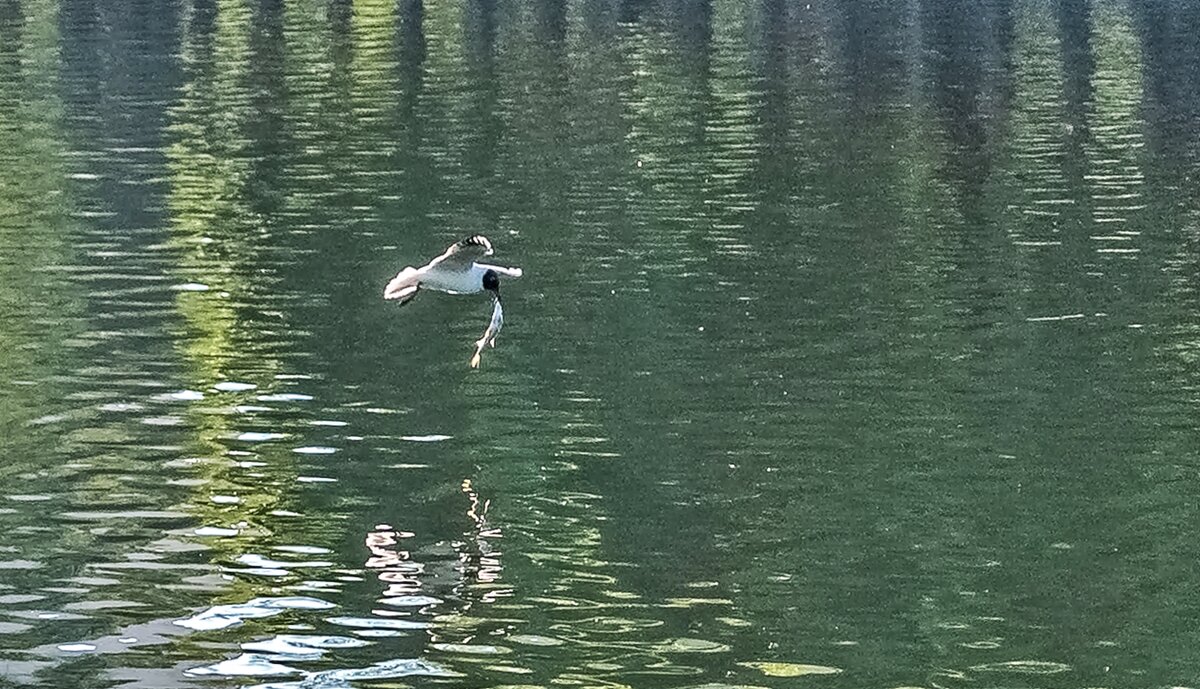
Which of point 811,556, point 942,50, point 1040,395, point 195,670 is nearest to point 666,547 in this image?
point 811,556

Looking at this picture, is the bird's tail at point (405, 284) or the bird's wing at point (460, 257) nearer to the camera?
the bird's wing at point (460, 257)

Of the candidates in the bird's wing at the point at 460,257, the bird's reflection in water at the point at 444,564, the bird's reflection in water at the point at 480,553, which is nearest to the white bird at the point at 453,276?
the bird's wing at the point at 460,257

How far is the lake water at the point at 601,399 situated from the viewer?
28.8 m

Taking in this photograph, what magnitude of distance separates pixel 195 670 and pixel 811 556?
9619 mm

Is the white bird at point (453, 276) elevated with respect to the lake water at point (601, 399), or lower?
elevated

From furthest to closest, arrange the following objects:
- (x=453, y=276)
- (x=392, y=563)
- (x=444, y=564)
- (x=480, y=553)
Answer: (x=453, y=276)
(x=480, y=553)
(x=444, y=564)
(x=392, y=563)

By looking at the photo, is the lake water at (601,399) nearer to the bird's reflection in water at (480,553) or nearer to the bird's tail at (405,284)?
the bird's reflection in water at (480,553)

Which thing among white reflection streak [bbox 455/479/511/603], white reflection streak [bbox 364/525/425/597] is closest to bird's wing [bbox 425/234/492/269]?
white reflection streak [bbox 455/479/511/603]

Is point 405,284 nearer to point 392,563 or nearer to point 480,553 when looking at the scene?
point 480,553

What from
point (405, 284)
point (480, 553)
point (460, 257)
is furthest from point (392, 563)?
point (460, 257)

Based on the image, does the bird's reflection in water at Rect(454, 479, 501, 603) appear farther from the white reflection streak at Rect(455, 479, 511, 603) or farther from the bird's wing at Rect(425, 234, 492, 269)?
the bird's wing at Rect(425, 234, 492, 269)

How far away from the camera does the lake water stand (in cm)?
2878

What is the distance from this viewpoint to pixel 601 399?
41.8m

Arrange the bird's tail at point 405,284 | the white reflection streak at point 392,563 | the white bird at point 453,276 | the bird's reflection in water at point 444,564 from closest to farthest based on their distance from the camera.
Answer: the bird's reflection in water at point 444,564 < the white reflection streak at point 392,563 < the white bird at point 453,276 < the bird's tail at point 405,284
